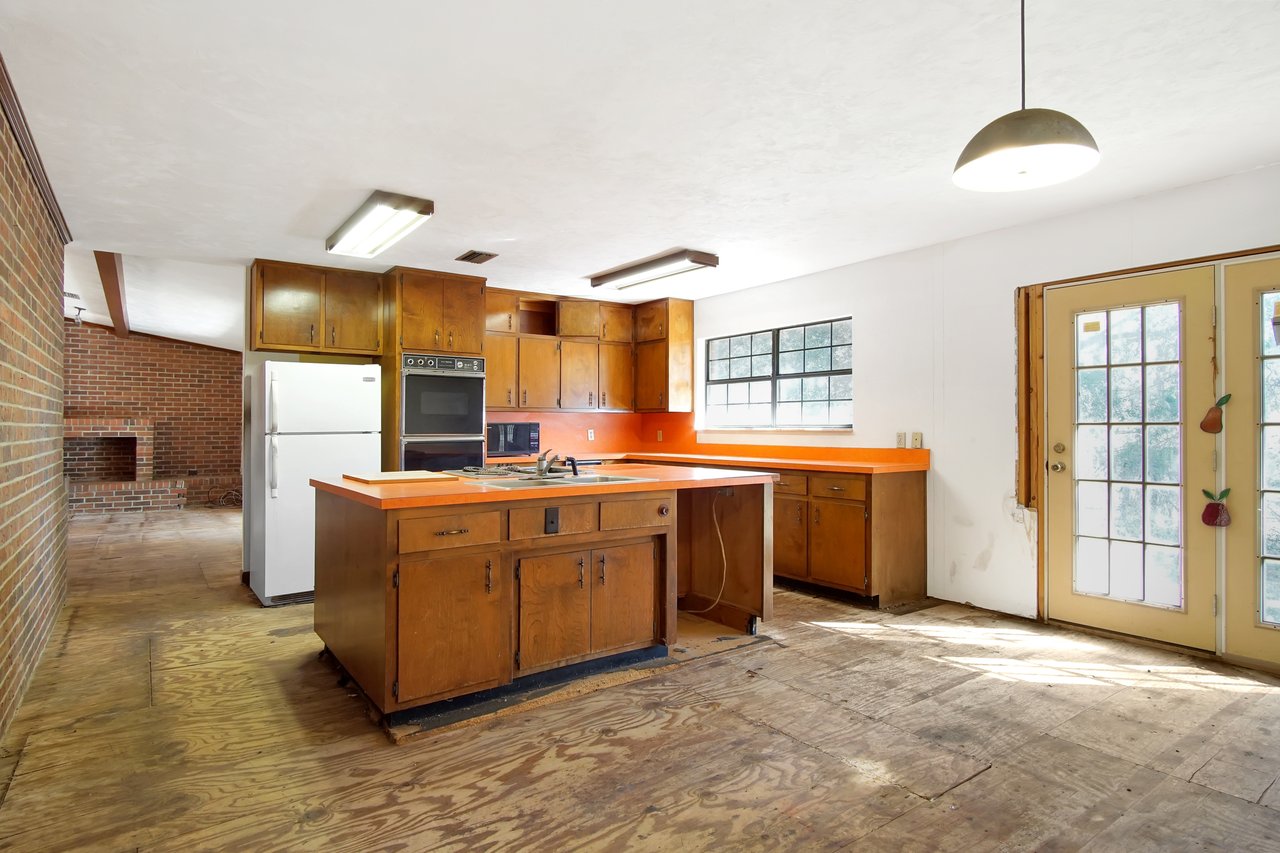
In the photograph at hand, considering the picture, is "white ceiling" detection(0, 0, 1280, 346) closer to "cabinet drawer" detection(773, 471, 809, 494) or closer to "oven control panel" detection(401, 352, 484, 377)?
"oven control panel" detection(401, 352, 484, 377)

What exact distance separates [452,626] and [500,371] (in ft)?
12.0

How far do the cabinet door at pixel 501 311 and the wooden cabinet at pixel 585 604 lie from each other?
3.44 m

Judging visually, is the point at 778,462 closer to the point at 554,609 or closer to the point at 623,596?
the point at 623,596

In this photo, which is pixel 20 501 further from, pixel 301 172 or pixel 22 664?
pixel 301 172

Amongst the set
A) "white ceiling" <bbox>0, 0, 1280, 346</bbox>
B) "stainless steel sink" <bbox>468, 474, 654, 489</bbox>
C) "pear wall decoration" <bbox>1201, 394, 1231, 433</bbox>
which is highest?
"white ceiling" <bbox>0, 0, 1280, 346</bbox>

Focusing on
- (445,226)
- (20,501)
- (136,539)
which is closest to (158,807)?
(20,501)

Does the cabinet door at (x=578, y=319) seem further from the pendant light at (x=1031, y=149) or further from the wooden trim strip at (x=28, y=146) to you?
the pendant light at (x=1031, y=149)

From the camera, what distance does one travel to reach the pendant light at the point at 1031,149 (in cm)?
176

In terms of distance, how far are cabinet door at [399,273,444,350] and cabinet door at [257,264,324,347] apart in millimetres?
610

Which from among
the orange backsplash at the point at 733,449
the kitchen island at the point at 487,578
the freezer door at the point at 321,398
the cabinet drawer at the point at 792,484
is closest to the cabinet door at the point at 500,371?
the freezer door at the point at 321,398

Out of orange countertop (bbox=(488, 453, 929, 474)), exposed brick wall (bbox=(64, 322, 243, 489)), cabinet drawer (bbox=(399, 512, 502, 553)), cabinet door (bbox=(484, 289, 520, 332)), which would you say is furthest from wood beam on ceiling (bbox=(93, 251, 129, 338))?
cabinet drawer (bbox=(399, 512, 502, 553))

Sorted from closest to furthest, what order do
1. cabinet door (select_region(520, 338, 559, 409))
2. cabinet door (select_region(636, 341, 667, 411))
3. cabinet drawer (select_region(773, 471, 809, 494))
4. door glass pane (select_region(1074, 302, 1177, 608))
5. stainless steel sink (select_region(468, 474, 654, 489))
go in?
stainless steel sink (select_region(468, 474, 654, 489)), door glass pane (select_region(1074, 302, 1177, 608)), cabinet drawer (select_region(773, 471, 809, 494)), cabinet door (select_region(520, 338, 559, 409)), cabinet door (select_region(636, 341, 667, 411))

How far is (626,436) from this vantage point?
714cm

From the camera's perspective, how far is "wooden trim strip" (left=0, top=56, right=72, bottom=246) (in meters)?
2.39
